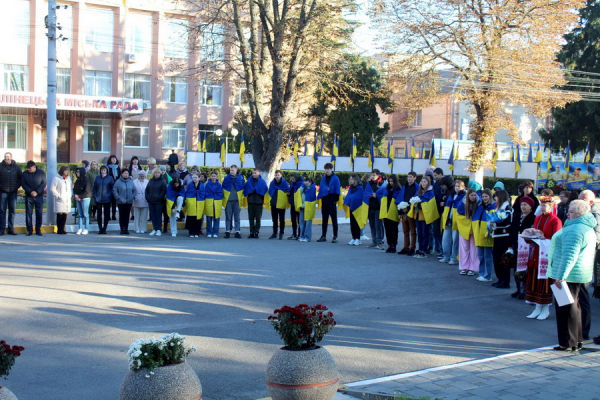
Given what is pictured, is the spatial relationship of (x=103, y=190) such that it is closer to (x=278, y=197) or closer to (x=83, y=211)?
(x=83, y=211)

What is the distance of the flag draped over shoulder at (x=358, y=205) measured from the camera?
1630 centimetres

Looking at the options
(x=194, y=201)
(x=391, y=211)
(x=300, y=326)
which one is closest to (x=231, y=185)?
(x=194, y=201)

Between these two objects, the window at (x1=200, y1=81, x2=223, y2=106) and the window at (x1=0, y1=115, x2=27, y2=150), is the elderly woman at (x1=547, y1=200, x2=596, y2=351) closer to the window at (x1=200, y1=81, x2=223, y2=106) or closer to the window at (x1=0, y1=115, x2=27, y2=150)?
the window at (x1=0, y1=115, x2=27, y2=150)

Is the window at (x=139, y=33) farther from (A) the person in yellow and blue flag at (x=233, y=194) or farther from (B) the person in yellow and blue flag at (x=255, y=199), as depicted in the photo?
(B) the person in yellow and blue flag at (x=255, y=199)

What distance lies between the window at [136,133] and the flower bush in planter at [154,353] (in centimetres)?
4894

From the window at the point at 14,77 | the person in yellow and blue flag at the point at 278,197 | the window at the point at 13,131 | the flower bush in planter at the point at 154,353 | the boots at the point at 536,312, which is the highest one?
the window at the point at 14,77

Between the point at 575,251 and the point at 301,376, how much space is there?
3.93 metres

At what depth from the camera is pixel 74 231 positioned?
1827 centimetres

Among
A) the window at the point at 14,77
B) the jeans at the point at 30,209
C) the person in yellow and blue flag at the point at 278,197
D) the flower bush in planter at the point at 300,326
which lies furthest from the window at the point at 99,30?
the flower bush in planter at the point at 300,326

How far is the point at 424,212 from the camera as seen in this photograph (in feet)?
47.2

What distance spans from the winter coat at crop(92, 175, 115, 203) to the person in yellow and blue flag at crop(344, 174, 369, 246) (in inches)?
269

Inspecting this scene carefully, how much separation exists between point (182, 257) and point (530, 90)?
26314 mm

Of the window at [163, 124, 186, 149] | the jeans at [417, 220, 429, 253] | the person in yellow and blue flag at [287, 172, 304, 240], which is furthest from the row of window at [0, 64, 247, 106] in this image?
the jeans at [417, 220, 429, 253]

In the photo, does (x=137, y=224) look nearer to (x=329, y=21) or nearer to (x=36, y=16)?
(x=329, y=21)
